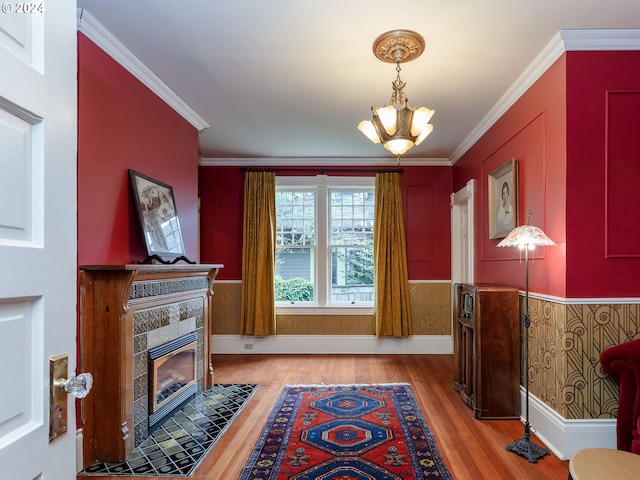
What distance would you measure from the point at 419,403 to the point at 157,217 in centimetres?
280

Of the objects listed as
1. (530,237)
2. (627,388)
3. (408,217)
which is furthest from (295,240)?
(627,388)

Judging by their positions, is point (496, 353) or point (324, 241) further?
point (324, 241)

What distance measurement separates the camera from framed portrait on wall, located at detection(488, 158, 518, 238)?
3.31 m

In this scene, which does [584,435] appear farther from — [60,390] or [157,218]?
[157,218]

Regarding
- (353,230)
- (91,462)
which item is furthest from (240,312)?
(91,462)

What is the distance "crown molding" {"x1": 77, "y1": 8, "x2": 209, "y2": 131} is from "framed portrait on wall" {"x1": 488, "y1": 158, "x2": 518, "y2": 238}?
2972mm

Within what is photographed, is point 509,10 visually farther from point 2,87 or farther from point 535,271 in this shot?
point 2,87

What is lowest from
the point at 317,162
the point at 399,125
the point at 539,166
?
the point at 539,166

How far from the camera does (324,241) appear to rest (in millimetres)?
5625

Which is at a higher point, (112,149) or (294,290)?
(112,149)

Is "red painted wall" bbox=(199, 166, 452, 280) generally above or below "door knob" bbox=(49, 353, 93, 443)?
above

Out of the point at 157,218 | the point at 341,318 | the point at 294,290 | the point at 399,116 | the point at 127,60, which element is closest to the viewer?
the point at 399,116

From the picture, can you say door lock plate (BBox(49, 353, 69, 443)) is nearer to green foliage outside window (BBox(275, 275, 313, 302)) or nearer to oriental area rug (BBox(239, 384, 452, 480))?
oriental area rug (BBox(239, 384, 452, 480))

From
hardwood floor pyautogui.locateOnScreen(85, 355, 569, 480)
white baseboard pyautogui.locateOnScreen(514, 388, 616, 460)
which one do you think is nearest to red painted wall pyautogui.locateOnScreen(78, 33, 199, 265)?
hardwood floor pyautogui.locateOnScreen(85, 355, 569, 480)
